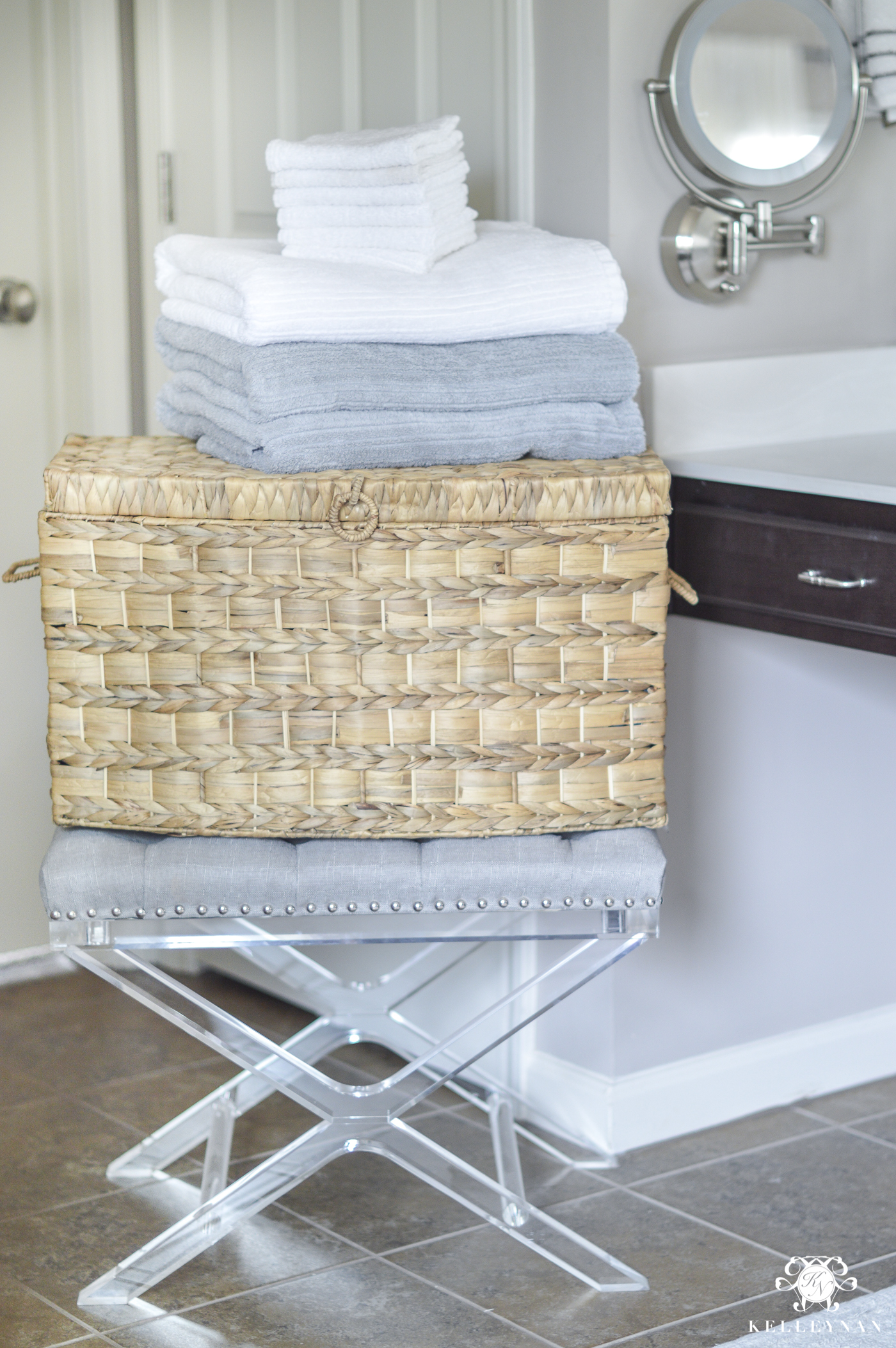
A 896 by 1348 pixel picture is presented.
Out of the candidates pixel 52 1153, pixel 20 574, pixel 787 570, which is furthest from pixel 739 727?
pixel 52 1153

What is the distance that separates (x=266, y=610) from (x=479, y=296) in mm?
Result: 373

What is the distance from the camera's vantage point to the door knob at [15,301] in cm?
217

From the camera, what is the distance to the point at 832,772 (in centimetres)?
203

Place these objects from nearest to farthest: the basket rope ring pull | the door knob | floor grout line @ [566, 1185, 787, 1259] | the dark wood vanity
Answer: the basket rope ring pull, the dark wood vanity, floor grout line @ [566, 1185, 787, 1259], the door knob

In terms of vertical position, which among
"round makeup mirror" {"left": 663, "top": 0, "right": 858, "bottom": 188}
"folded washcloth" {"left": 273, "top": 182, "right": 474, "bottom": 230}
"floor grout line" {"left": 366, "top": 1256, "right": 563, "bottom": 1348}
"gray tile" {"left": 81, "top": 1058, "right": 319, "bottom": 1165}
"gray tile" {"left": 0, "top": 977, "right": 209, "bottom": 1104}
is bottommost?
"gray tile" {"left": 0, "top": 977, "right": 209, "bottom": 1104}

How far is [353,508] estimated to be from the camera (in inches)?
57.1

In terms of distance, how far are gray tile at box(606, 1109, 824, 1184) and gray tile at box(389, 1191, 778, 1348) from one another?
3.8 inches

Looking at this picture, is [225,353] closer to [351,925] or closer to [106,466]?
[106,466]

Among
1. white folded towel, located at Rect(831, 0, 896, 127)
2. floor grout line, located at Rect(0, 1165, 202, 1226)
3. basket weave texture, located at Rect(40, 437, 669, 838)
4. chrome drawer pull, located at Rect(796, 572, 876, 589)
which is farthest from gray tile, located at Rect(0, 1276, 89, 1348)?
white folded towel, located at Rect(831, 0, 896, 127)

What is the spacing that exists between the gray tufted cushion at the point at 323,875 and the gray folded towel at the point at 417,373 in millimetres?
410

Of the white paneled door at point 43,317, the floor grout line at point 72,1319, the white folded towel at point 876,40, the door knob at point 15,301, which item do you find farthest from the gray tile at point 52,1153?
the white folded towel at point 876,40

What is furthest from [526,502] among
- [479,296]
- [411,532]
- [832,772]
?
[832,772]

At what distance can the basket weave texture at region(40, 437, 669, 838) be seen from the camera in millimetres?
1467

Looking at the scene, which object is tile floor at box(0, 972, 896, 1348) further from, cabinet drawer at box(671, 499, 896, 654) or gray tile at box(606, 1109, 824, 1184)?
cabinet drawer at box(671, 499, 896, 654)
